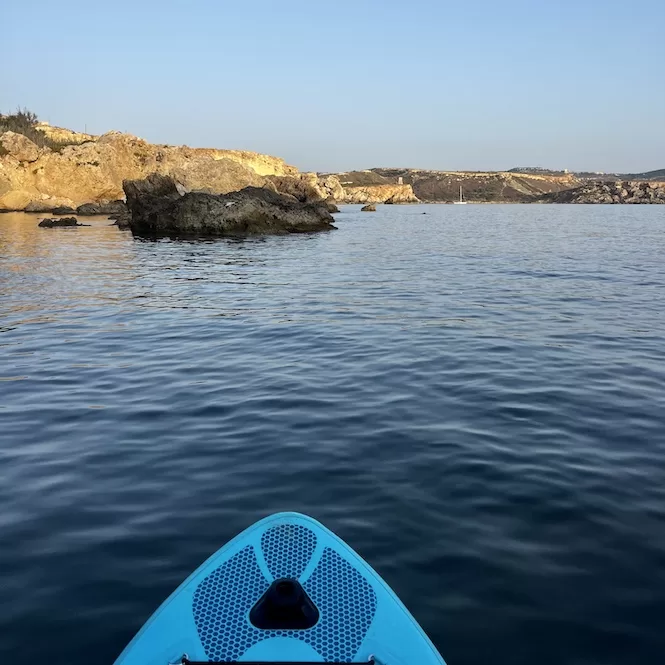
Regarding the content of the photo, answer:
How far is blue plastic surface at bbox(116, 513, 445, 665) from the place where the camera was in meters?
2.77

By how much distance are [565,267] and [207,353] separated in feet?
51.8

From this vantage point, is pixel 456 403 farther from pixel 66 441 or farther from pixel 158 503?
pixel 66 441

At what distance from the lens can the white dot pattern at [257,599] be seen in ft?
9.21

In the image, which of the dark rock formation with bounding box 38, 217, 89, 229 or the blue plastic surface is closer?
the blue plastic surface

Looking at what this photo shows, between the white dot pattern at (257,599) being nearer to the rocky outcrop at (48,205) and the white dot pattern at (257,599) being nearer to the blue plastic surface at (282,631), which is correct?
the blue plastic surface at (282,631)

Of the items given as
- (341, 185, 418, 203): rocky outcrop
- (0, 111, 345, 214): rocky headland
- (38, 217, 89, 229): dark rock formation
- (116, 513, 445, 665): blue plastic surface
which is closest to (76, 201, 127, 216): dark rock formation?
(0, 111, 345, 214): rocky headland

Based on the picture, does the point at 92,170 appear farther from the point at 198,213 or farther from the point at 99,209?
the point at 198,213

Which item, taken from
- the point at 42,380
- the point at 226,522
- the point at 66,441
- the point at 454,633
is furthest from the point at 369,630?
the point at 42,380

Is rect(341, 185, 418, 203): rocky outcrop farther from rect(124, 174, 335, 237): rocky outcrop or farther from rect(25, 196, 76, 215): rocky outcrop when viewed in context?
rect(124, 174, 335, 237): rocky outcrop

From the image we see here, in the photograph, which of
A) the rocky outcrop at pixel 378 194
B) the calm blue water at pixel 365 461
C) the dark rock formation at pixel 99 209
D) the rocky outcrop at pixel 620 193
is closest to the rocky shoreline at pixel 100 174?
the dark rock formation at pixel 99 209

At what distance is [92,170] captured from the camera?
72.1 metres

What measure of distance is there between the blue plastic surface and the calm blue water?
49 centimetres

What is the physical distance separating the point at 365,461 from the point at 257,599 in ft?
8.63

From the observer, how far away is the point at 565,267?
850 inches
